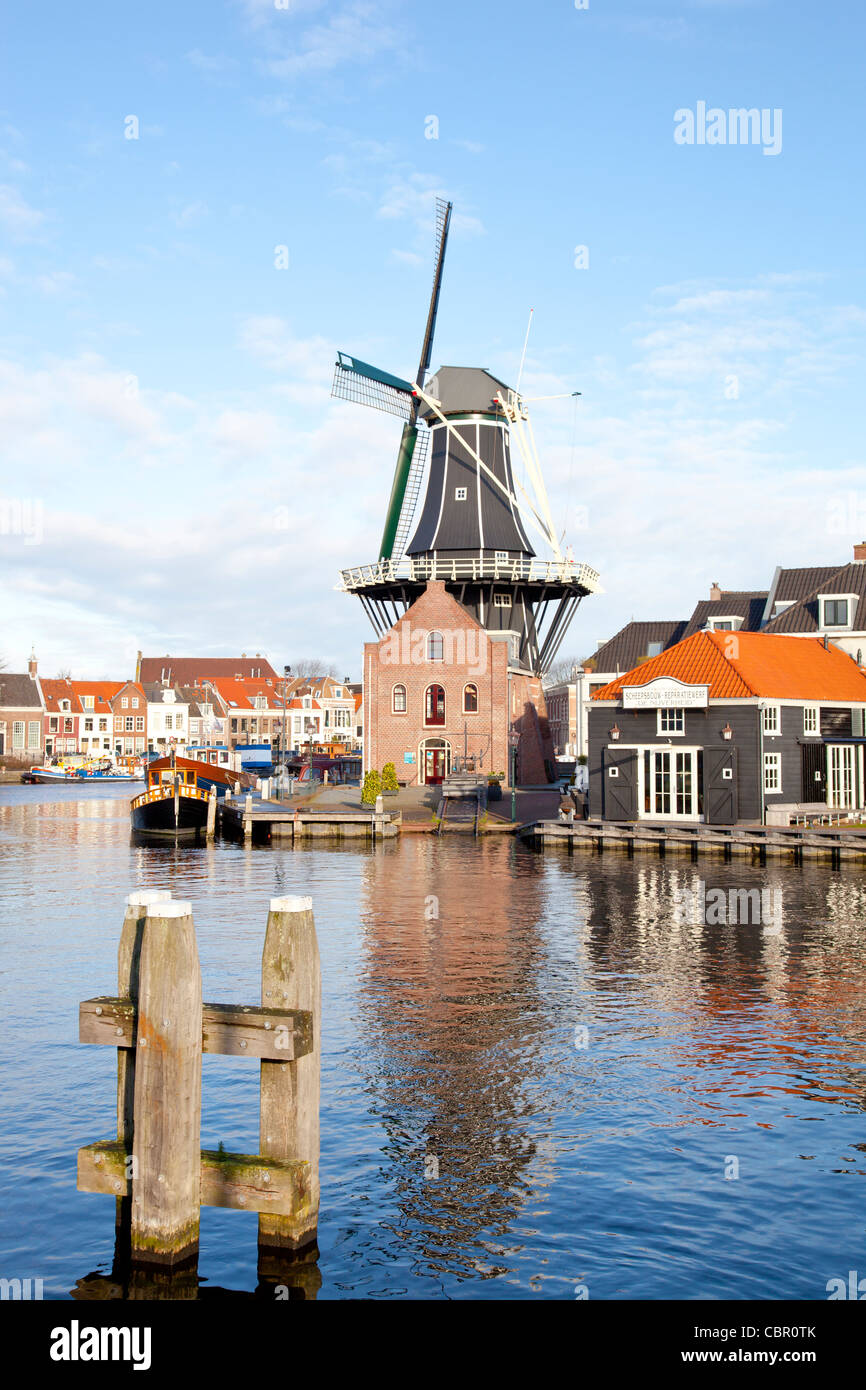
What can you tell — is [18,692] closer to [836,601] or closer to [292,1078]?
[836,601]

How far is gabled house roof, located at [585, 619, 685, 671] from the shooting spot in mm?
66312

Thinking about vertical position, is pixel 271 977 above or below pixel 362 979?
above

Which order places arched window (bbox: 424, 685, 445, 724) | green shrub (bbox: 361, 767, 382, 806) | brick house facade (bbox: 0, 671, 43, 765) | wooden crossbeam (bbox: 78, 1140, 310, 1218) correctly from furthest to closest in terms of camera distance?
brick house facade (bbox: 0, 671, 43, 765), arched window (bbox: 424, 685, 445, 724), green shrub (bbox: 361, 767, 382, 806), wooden crossbeam (bbox: 78, 1140, 310, 1218)

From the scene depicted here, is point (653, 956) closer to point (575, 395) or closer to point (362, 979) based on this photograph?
point (362, 979)

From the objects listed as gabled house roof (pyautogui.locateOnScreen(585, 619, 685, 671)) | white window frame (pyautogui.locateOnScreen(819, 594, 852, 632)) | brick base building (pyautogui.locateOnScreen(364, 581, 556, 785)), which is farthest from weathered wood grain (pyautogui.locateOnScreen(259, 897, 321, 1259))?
gabled house roof (pyautogui.locateOnScreen(585, 619, 685, 671))

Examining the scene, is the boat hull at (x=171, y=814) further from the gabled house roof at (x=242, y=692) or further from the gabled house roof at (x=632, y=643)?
the gabled house roof at (x=242, y=692)

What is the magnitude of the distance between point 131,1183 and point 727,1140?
20.4 feet

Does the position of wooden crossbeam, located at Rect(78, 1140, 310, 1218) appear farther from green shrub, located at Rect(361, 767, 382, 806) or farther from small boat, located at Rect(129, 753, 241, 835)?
green shrub, located at Rect(361, 767, 382, 806)

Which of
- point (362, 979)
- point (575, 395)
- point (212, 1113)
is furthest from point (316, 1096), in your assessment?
point (575, 395)

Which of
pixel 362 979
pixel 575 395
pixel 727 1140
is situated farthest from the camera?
pixel 575 395

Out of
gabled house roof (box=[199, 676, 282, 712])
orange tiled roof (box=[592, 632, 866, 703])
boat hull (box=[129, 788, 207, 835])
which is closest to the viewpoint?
orange tiled roof (box=[592, 632, 866, 703])

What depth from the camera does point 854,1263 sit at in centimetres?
938

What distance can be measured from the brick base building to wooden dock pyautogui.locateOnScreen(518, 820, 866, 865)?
15.8 m
